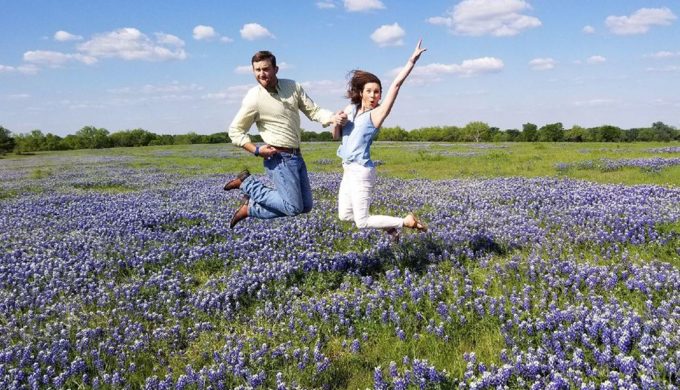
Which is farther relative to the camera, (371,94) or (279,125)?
(279,125)

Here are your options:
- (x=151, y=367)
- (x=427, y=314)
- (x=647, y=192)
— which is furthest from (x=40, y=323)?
(x=647, y=192)

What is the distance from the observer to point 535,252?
20.5 feet

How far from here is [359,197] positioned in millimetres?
5719

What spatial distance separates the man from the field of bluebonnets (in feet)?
3.03

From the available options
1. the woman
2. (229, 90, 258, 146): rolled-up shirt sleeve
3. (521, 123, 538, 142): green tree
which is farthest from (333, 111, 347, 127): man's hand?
(521, 123, 538, 142): green tree

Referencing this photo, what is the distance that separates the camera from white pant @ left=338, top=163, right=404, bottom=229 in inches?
225

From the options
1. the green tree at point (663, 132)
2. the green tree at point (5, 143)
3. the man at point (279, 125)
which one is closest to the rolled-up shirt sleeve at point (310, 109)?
the man at point (279, 125)

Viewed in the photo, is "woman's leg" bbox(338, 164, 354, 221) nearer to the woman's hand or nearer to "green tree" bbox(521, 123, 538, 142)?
the woman's hand

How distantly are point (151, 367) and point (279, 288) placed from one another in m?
1.78

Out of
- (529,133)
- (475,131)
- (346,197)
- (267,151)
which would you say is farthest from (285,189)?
(475,131)

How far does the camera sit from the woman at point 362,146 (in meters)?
5.62

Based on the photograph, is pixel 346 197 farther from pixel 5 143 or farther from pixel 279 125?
pixel 5 143

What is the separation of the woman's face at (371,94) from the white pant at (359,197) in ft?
2.59

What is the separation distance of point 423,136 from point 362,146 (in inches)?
3532
